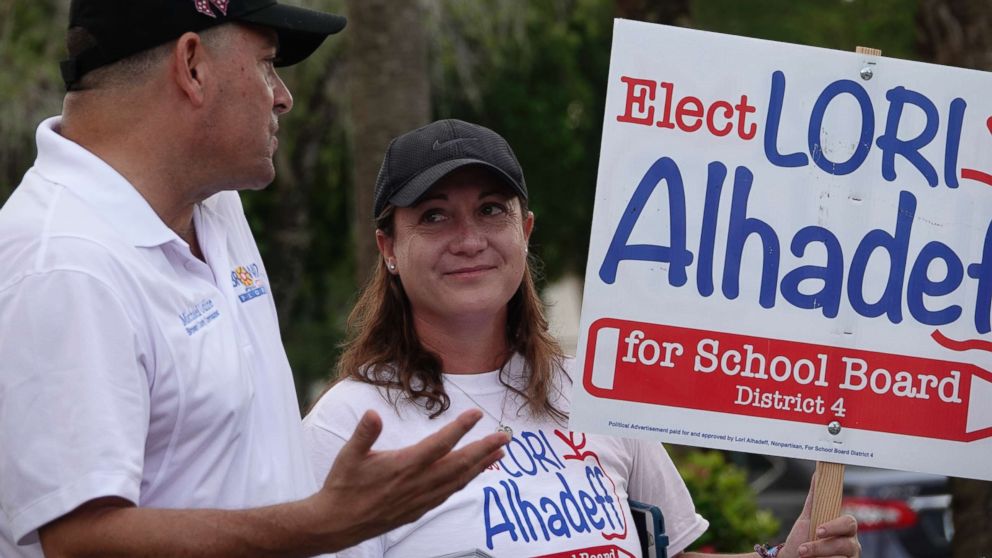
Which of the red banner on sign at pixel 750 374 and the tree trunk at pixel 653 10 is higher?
the tree trunk at pixel 653 10

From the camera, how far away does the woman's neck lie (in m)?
3.18

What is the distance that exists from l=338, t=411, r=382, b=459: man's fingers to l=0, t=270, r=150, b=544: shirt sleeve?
360 millimetres

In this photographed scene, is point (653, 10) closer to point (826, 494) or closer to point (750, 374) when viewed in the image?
point (750, 374)

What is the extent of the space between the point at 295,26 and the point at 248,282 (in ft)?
1.65

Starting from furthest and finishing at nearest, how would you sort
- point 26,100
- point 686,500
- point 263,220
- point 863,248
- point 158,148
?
point 263,220 < point 26,100 < point 686,500 < point 863,248 < point 158,148

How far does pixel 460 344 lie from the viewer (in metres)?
3.20

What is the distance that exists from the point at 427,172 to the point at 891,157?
3.45 ft

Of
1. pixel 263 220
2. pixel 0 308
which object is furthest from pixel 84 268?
pixel 263 220

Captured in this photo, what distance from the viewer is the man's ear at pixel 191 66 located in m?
2.39

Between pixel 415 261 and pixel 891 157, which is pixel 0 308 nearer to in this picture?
pixel 415 261

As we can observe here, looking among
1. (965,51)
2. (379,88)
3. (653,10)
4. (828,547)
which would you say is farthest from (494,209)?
(653,10)

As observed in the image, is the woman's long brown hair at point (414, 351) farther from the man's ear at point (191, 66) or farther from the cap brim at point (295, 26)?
the man's ear at point (191, 66)

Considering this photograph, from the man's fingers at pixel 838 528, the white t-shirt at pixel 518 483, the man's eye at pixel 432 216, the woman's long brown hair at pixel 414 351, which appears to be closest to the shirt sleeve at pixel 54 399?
the white t-shirt at pixel 518 483

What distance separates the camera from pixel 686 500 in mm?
3301
